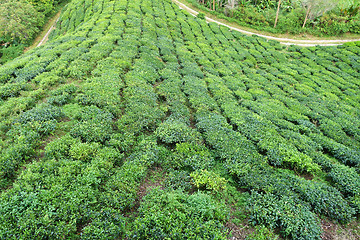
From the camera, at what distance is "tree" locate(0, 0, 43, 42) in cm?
3469

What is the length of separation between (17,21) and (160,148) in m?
42.9

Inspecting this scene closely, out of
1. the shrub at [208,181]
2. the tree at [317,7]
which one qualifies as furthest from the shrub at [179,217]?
the tree at [317,7]

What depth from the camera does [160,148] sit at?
10227 mm

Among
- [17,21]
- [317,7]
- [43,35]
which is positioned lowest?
[43,35]

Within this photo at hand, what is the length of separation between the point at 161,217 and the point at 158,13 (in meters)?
33.6

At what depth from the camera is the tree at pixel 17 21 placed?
34.7m

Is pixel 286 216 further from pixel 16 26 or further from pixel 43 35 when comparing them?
pixel 43 35

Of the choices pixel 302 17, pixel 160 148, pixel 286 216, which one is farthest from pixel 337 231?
pixel 302 17

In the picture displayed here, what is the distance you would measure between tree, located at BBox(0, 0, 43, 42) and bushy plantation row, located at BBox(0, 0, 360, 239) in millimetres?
23658

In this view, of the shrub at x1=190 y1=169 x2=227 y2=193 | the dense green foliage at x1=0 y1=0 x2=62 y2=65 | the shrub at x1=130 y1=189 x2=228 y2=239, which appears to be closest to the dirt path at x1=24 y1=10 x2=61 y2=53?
the dense green foliage at x1=0 y1=0 x2=62 y2=65

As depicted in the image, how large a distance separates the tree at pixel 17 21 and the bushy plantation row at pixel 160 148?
77.6ft

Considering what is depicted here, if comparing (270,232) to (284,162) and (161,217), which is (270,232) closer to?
(161,217)

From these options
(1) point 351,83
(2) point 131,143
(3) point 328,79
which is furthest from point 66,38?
(1) point 351,83

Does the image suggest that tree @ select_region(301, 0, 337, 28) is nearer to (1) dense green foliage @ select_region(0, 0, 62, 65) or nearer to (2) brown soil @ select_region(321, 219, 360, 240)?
(2) brown soil @ select_region(321, 219, 360, 240)
